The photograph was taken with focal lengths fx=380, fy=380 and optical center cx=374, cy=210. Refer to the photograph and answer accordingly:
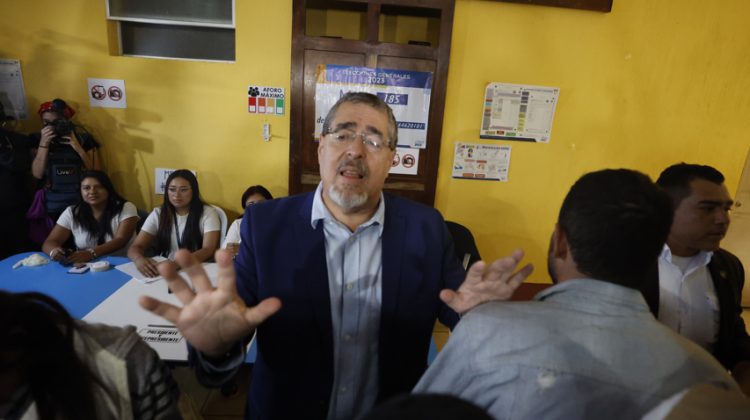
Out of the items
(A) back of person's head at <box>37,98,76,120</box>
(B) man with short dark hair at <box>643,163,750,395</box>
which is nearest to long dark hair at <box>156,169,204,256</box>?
(A) back of person's head at <box>37,98,76,120</box>

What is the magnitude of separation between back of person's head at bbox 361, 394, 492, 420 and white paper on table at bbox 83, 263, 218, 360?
1244mm

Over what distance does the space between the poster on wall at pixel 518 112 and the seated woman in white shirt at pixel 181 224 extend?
2247 mm

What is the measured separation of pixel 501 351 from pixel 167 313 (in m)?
0.63

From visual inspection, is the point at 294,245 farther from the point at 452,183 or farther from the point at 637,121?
the point at 637,121

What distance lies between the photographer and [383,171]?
3.79 feet

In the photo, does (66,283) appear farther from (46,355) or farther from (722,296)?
(722,296)

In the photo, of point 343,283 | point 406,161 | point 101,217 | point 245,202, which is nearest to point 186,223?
point 245,202

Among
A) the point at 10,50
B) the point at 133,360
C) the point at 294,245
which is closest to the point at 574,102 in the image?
the point at 294,245

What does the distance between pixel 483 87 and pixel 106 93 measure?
2.94 meters

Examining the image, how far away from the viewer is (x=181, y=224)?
2.71 metres

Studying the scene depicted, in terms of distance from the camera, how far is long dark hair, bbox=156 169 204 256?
2.66m

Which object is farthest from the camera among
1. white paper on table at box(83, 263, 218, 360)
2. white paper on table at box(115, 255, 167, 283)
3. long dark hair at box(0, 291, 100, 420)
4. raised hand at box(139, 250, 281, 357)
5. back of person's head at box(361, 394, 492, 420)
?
white paper on table at box(115, 255, 167, 283)

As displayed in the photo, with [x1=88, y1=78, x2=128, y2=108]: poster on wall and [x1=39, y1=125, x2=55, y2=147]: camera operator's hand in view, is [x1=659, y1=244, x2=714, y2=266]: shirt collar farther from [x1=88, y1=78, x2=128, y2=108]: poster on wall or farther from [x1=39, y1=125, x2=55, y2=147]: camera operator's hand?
[x1=39, y1=125, x2=55, y2=147]: camera operator's hand

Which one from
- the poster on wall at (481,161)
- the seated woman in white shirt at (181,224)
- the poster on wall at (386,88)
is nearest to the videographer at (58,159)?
the seated woman in white shirt at (181,224)
